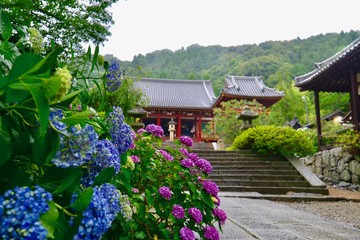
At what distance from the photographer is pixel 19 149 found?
653 mm

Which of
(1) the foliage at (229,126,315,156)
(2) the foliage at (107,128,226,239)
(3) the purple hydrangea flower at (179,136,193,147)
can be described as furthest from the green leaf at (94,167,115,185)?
(1) the foliage at (229,126,315,156)

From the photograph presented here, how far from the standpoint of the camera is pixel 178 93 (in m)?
26.0

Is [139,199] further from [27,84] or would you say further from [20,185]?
[27,84]

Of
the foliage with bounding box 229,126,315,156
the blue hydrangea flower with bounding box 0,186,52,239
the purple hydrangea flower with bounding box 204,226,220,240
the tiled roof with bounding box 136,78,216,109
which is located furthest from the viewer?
the tiled roof with bounding box 136,78,216,109

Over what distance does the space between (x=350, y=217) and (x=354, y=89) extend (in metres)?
6.61

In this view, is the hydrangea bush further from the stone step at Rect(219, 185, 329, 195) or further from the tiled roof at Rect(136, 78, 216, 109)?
the tiled roof at Rect(136, 78, 216, 109)

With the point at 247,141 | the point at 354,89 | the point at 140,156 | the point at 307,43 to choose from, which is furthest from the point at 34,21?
the point at 307,43

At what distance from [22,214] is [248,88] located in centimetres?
2414

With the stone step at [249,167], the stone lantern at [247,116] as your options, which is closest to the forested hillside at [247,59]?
the stone lantern at [247,116]

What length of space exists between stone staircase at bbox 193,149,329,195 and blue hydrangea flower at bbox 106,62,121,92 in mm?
6417

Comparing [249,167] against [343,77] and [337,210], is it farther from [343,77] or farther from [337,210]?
[343,77]

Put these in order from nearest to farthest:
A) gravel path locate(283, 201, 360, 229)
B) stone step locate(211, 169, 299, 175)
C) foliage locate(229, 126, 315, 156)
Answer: gravel path locate(283, 201, 360, 229), stone step locate(211, 169, 299, 175), foliage locate(229, 126, 315, 156)

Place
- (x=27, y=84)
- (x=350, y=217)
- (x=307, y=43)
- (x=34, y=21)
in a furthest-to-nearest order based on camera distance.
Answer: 1. (x=307, y=43)
2. (x=34, y=21)
3. (x=350, y=217)
4. (x=27, y=84)

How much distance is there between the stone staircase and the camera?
768 cm
